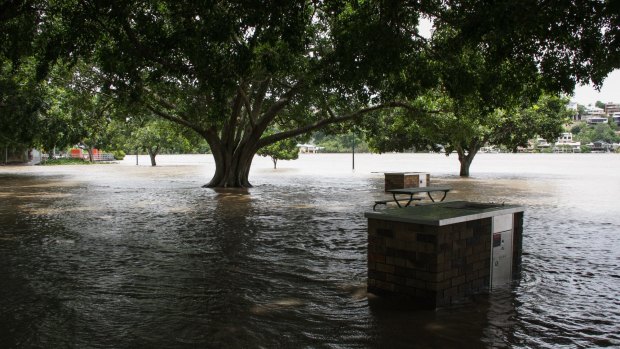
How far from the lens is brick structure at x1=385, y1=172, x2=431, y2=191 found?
18188 millimetres

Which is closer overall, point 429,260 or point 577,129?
point 429,260

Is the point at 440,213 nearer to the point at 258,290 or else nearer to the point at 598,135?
the point at 258,290

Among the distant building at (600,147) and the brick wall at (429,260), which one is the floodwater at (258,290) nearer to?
the brick wall at (429,260)

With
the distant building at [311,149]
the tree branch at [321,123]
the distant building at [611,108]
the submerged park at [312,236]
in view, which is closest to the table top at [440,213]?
the submerged park at [312,236]

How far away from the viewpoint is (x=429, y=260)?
15.8 ft

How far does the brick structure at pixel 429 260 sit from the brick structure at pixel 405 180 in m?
12.8

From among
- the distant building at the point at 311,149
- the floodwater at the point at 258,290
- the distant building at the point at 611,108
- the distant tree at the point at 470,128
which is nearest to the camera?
the floodwater at the point at 258,290

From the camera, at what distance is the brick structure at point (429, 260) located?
15.9 feet

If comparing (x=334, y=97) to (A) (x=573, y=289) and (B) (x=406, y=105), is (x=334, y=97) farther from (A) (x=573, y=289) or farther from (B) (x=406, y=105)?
(A) (x=573, y=289)

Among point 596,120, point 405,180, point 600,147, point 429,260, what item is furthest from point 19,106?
point 596,120

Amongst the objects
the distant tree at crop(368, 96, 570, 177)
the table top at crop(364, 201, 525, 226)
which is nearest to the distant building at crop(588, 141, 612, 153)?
the distant tree at crop(368, 96, 570, 177)

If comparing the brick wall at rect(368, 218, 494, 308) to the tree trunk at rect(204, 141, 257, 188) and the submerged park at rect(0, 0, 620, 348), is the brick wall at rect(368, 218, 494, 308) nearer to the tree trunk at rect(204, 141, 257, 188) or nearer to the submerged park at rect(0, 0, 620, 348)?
the submerged park at rect(0, 0, 620, 348)

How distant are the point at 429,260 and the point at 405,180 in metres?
13.6

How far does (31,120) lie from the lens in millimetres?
22844
